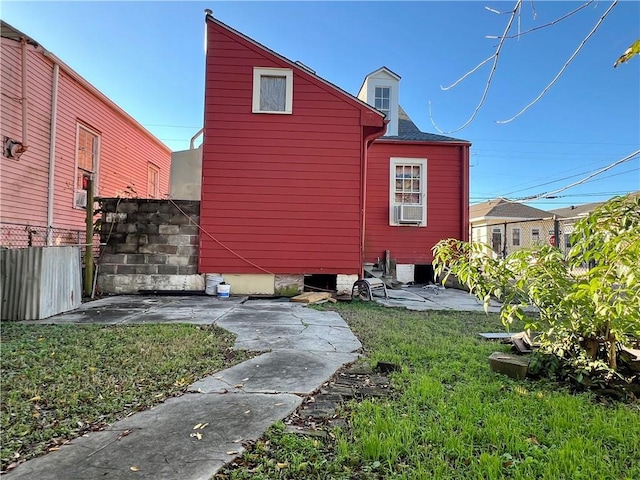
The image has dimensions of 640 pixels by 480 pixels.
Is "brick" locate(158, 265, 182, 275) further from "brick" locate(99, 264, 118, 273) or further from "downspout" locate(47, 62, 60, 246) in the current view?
"downspout" locate(47, 62, 60, 246)

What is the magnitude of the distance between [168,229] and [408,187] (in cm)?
614

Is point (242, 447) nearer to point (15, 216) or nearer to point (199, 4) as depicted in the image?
point (15, 216)

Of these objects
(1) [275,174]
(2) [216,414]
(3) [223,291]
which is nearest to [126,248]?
(3) [223,291]

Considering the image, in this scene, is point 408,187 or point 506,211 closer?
point 408,187

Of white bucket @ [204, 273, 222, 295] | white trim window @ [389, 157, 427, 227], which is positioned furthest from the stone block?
white trim window @ [389, 157, 427, 227]

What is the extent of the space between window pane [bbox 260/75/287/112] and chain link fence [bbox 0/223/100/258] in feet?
A: 13.7

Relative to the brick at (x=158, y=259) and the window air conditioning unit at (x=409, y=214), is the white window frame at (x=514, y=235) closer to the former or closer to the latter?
the window air conditioning unit at (x=409, y=214)

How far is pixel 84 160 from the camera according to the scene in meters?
8.48

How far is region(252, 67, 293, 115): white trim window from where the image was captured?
679 cm

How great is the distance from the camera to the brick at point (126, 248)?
256 inches

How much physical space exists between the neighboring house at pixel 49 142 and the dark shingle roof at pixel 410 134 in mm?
6986

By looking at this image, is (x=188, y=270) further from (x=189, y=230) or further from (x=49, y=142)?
(x=49, y=142)

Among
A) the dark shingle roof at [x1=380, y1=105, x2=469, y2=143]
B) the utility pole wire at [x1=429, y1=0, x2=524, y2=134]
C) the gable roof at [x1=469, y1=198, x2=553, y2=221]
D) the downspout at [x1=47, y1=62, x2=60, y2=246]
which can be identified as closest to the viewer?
the utility pole wire at [x1=429, y1=0, x2=524, y2=134]

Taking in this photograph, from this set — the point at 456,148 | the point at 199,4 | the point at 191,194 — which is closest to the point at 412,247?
the point at 456,148
